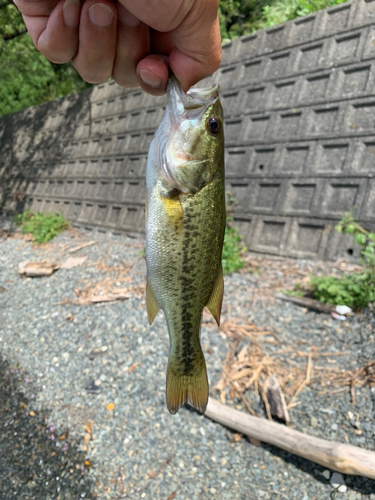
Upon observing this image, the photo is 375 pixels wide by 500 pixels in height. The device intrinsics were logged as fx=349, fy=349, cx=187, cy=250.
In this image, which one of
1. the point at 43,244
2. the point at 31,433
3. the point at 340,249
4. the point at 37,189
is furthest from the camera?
the point at 37,189

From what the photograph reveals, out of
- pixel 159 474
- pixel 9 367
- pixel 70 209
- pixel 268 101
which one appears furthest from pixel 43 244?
pixel 159 474

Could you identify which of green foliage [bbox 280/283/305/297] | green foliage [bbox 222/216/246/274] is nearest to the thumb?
green foliage [bbox 280/283/305/297]

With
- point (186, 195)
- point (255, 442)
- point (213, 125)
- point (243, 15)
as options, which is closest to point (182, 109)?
point (213, 125)

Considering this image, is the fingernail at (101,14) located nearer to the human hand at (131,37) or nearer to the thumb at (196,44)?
the human hand at (131,37)

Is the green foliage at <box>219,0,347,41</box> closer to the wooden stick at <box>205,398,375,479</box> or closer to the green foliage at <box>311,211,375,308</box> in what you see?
the green foliage at <box>311,211,375,308</box>

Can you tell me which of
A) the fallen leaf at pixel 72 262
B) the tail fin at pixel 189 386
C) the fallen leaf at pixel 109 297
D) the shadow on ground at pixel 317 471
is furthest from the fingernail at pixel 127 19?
the fallen leaf at pixel 72 262

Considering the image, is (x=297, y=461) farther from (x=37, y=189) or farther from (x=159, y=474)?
(x=37, y=189)

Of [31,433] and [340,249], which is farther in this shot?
[340,249]
